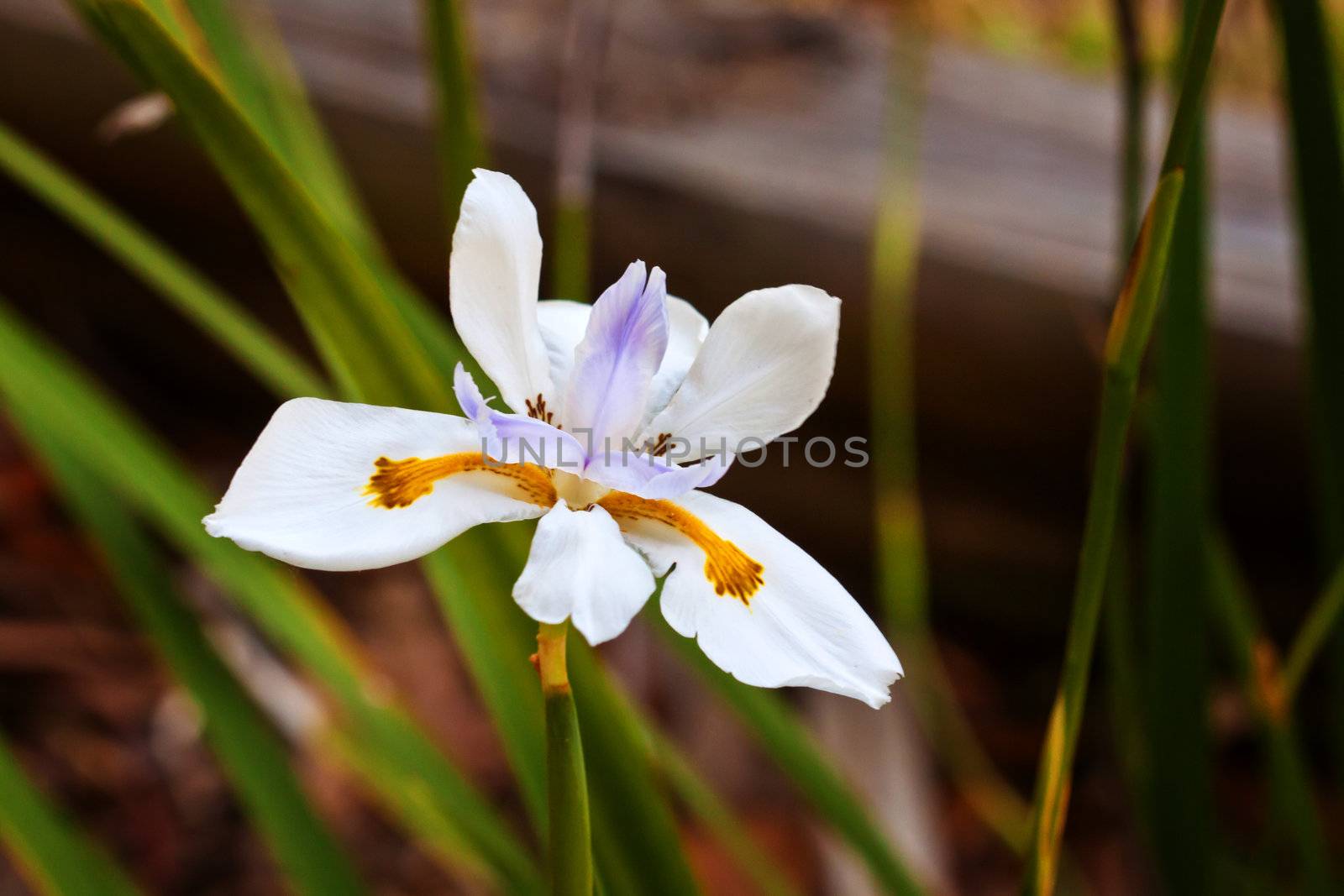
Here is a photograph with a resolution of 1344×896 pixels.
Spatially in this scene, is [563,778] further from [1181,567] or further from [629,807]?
[1181,567]

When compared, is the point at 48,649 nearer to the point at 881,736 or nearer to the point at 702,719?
the point at 702,719

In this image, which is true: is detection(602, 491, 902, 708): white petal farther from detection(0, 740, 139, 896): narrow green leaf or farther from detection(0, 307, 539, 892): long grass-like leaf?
detection(0, 740, 139, 896): narrow green leaf

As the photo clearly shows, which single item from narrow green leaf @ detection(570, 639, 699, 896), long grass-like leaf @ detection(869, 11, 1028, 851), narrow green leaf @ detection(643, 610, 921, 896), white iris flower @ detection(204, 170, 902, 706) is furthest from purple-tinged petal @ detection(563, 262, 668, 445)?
long grass-like leaf @ detection(869, 11, 1028, 851)

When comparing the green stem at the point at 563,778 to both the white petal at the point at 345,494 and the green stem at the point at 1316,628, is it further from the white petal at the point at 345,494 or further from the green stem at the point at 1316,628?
the green stem at the point at 1316,628

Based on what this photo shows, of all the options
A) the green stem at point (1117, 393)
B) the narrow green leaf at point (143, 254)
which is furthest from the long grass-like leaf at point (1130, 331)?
the narrow green leaf at point (143, 254)

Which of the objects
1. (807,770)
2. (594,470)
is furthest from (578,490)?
(807,770)

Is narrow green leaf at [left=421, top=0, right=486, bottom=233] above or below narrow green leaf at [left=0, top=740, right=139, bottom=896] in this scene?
above

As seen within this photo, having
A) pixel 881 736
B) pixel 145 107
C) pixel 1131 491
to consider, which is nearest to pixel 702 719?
pixel 881 736
